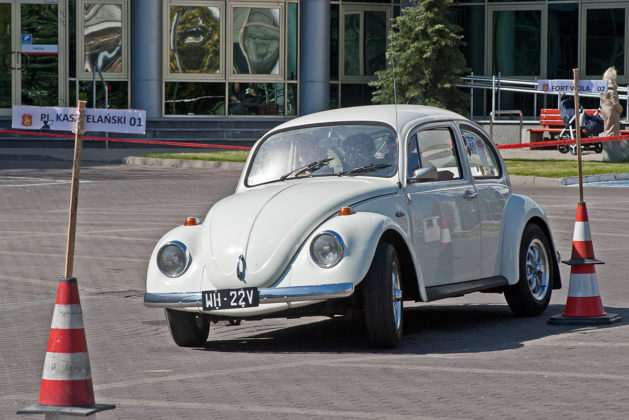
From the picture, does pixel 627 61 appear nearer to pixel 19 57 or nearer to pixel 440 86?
pixel 440 86

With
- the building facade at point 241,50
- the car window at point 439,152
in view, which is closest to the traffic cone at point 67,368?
the car window at point 439,152

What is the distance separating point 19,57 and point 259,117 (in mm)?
7104

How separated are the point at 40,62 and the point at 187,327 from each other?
28483 millimetres

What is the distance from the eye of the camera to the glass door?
115 ft

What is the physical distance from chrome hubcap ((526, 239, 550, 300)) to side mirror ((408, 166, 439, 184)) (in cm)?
123

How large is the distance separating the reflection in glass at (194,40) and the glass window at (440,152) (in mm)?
27030

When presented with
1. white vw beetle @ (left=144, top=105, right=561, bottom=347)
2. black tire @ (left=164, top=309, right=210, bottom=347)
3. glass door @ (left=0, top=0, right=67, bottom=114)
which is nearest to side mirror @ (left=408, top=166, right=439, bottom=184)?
white vw beetle @ (left=144, top=105, right=561, bottom=347)

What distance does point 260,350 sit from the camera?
8.12 metres

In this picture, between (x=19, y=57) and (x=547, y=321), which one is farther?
(x=19, y=57)

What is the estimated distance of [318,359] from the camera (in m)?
7.67

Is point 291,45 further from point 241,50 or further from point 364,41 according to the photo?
point 364,41

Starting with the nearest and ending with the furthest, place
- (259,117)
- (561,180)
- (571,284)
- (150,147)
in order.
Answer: (571,284), (561,180), (150,147), (259,117)

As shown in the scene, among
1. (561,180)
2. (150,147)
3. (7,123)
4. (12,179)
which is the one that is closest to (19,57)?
(7,123)

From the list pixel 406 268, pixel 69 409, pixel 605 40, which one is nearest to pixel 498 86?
pixel 605 40
